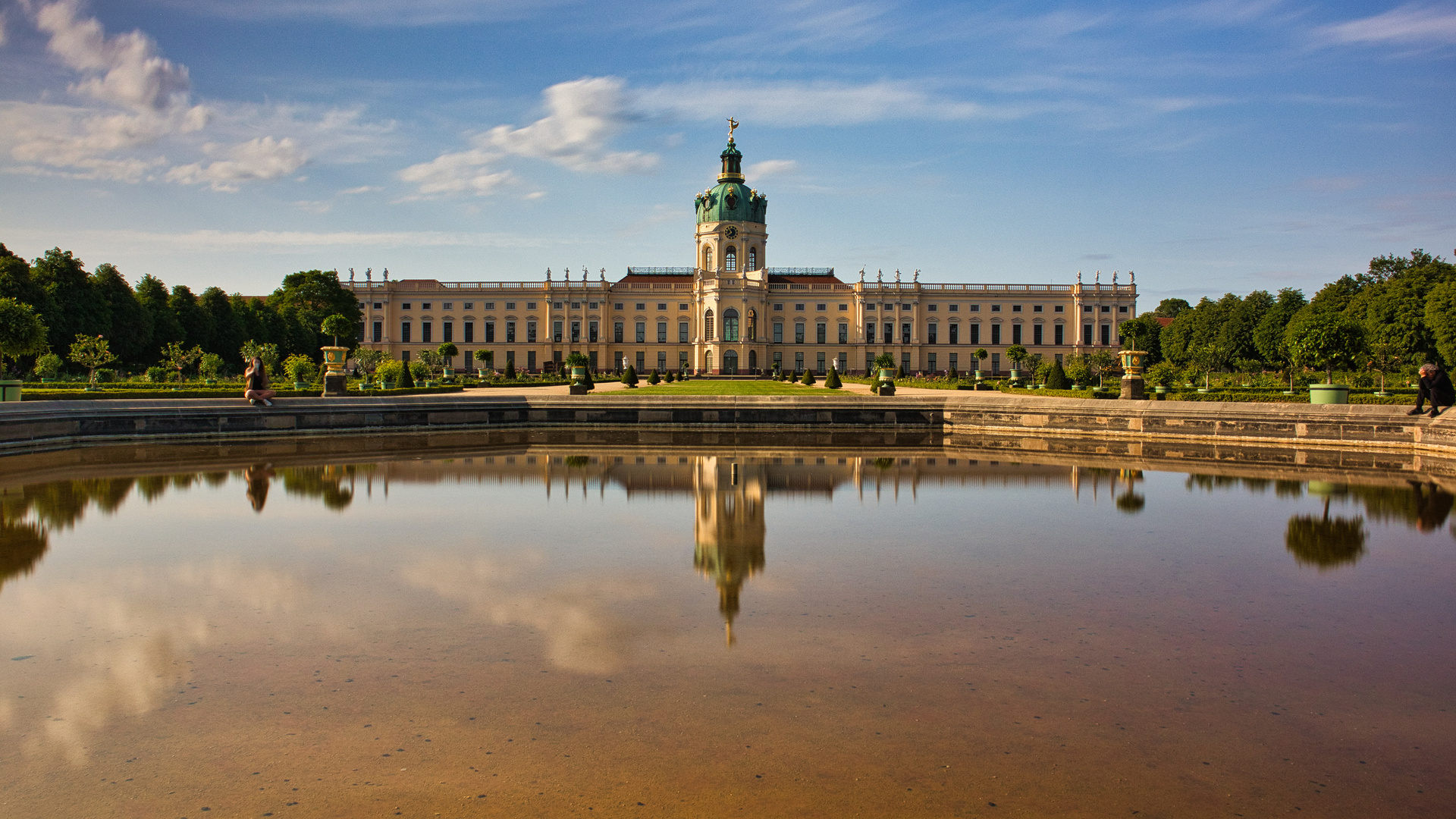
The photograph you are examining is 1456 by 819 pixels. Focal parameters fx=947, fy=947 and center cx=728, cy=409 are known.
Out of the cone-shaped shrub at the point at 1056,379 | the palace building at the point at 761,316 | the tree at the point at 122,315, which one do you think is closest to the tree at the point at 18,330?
the tree at the point at 122,315

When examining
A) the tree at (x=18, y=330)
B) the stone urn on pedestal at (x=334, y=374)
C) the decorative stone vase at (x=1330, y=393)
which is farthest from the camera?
the tree at (x=18, y=330)

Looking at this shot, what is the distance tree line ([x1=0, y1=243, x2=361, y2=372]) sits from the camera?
125 ft

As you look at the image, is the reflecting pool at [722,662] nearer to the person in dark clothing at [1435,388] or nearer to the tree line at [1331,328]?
the person in dark clothing at [1435,388]

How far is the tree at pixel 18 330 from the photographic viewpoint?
25.5m

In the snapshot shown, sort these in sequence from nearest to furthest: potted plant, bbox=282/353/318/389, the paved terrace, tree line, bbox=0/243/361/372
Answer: the paved terrace, potted plant, bbox=282/353/318/389, tree line, bbox=0/243/361/372

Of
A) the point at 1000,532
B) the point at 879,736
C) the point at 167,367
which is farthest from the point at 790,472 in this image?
the point at 167,367

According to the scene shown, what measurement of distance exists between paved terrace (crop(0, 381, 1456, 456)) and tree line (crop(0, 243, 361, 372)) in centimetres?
1635

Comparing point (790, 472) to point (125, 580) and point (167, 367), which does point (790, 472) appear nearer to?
point (125, 580)

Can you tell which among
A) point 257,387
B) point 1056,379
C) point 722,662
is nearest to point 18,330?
point 257,387

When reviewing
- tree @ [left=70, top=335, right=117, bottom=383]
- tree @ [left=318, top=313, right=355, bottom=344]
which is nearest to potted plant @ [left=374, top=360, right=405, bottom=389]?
tree @ [left=70, top=335, right=117, bottom=383]

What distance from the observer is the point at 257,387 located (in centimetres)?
1883

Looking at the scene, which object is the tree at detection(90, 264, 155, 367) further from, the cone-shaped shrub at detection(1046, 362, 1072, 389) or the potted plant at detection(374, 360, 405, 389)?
the cone-shaped shrub at detection(1046, 362, 1072, 389)

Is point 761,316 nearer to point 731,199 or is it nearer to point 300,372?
point 731,199

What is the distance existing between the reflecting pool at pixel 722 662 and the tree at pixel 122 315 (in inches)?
Answer: 1553
